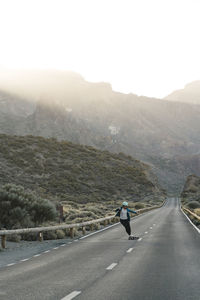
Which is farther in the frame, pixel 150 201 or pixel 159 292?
pixel 150 201

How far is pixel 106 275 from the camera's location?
379 inches

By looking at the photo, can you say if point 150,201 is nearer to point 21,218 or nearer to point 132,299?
point 21,218

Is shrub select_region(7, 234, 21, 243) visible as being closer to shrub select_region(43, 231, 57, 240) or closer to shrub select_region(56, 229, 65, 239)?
shrub select_region(43, 231, 57, 240)

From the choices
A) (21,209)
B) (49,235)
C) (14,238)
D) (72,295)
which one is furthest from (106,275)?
(21,209)

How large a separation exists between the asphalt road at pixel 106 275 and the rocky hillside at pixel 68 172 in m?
47.9

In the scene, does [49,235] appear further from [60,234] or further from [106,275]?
[106,275]

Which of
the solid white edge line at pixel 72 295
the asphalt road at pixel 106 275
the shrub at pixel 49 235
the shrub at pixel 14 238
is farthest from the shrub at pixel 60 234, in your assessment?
the solid white edge line at pixel 72 295

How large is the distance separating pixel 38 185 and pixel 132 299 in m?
62.9

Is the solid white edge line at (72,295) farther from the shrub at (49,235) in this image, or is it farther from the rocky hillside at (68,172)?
the rocky hillside at (68,172)

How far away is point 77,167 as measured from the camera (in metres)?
87.2

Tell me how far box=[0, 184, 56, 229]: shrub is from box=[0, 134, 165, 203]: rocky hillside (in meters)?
35.6

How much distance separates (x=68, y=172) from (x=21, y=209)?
5939cm

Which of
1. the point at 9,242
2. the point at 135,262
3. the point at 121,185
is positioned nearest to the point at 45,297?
the point at 135,262

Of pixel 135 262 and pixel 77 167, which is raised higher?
pixel 77 167
